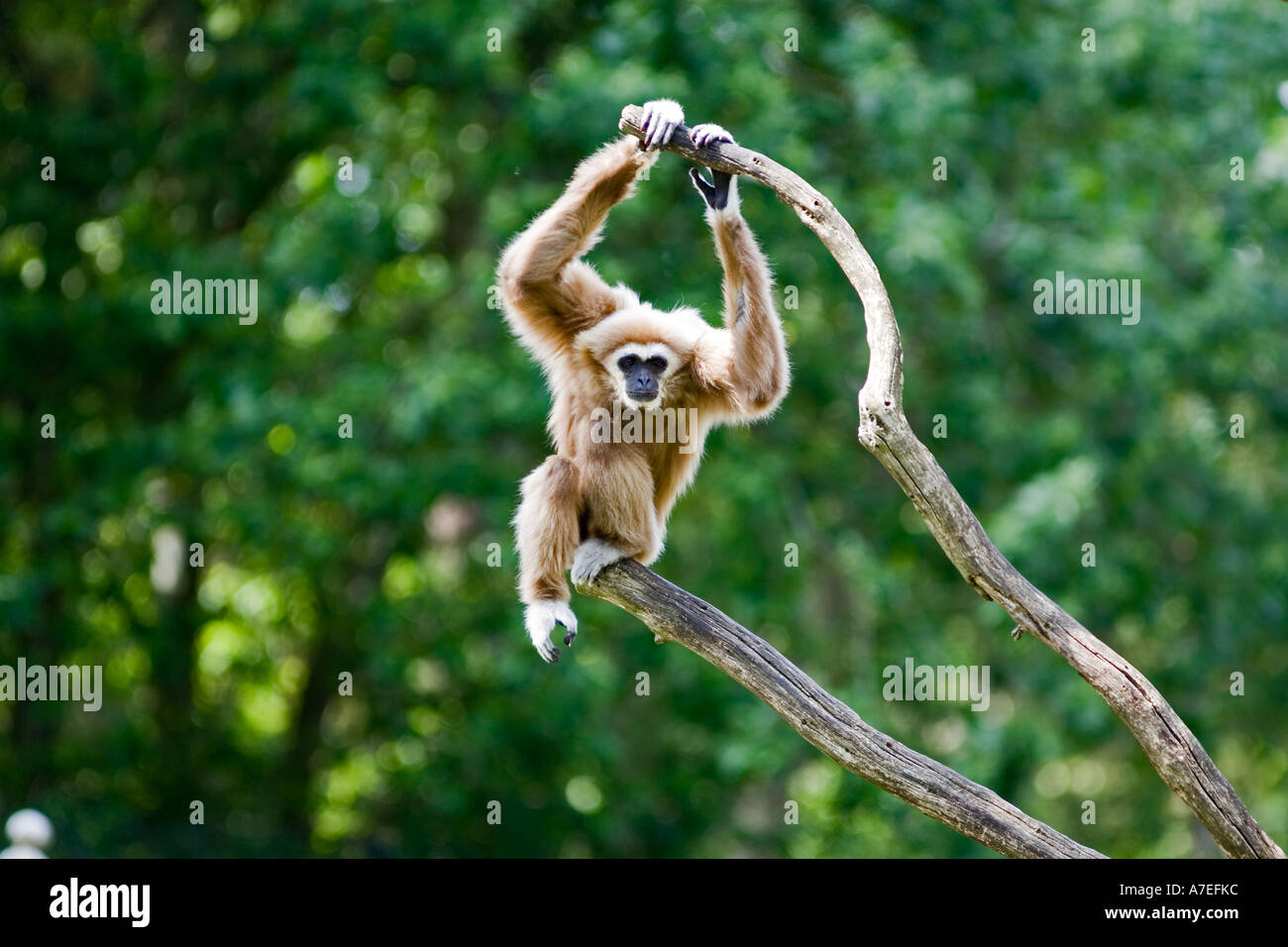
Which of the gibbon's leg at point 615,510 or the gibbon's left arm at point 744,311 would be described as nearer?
the gibbon's left arm at point 744,311

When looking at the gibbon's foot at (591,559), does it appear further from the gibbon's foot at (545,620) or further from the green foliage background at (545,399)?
the green foliage background at (545,399)

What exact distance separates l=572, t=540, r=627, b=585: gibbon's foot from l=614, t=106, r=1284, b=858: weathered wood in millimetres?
1416

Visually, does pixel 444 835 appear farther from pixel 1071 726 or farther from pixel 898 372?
pixel 898 372

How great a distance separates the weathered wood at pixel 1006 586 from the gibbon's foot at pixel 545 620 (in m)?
1.62

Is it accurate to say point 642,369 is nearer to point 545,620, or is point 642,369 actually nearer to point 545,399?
point 545,620

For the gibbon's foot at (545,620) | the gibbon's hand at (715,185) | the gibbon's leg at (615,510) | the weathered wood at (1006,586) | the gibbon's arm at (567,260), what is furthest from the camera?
the gibbon's leg at (615,510)

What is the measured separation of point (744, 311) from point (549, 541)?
1265 mm

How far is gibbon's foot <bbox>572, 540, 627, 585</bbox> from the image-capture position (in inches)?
221

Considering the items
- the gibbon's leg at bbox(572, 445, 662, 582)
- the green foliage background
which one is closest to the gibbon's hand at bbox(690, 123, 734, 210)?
the gibbon's leg at bbox(572, 445, 662, 582)

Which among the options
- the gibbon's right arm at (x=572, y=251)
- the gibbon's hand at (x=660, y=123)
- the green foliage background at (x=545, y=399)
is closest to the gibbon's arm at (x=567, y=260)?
the gibbon's right arm at (x=572, y=251)

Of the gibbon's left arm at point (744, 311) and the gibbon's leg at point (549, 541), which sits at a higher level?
the gibbon's left arm at point (744, 311)

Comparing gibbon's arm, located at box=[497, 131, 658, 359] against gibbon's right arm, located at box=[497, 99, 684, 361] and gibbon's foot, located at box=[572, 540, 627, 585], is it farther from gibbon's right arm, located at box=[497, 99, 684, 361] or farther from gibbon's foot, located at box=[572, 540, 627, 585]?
gibbon's foot, located at box=[572, 540, 627, 585]

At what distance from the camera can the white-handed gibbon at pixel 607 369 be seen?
17.7ft
